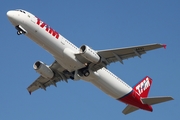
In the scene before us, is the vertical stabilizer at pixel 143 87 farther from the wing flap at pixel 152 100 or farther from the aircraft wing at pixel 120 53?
the aircraft wing at pixel 120 53

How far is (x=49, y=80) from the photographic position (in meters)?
48.2

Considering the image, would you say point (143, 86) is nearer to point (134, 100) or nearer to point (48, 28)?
point (134, 100)

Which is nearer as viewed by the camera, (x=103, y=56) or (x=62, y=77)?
(x=103, y=56)

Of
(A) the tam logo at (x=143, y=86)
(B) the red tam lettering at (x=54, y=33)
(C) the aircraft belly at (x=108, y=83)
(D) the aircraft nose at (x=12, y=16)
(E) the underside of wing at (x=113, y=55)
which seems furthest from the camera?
(A) the tam logo at (x=143, y=86)

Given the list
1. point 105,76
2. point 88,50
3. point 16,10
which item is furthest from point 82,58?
point 16,10

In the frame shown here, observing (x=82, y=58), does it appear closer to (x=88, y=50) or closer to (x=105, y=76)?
(x=88, y=50)

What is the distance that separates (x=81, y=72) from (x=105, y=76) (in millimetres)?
2812

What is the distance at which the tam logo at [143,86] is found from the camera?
1947 inches

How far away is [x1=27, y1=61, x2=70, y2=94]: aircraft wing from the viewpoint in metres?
45.3

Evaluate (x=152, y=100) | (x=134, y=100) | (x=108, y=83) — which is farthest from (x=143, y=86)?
(x=108, y=83)

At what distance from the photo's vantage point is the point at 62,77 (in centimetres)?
4638

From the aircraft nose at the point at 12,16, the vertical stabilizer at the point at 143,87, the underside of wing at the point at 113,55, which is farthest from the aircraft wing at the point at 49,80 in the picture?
the vertical stabilizer at the point at 143,87

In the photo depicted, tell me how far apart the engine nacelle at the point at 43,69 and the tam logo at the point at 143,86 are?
445 inches

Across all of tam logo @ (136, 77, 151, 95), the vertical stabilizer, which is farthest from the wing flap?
tam logo @ (136, 77, 151, 95)
